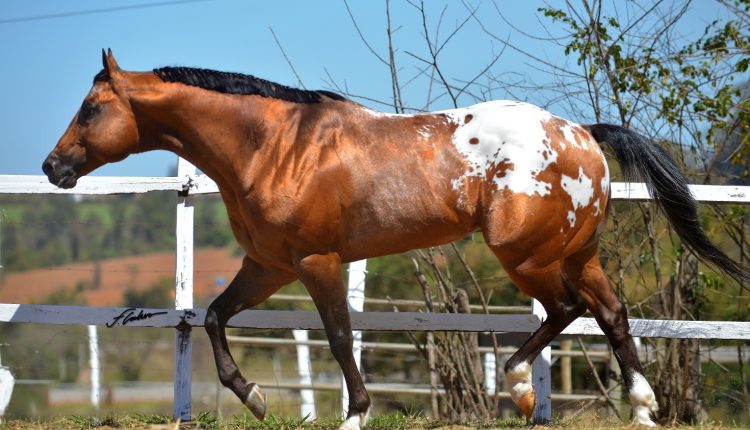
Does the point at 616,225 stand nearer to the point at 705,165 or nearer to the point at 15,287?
the point at 705,165

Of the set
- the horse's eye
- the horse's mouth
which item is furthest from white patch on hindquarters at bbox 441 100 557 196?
the horse's mouth

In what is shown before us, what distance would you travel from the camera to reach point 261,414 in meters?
4.95

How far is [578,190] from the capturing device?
4770mm

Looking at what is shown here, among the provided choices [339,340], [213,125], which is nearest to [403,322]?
Answer: [339,340]

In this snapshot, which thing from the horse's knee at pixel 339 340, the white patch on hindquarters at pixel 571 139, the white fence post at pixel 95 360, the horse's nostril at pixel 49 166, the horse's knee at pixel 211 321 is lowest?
the white fence post at pixel 95 360

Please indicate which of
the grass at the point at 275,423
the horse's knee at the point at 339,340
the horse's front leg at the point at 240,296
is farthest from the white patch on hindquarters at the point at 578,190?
the horse's front leg at the point at 240,296

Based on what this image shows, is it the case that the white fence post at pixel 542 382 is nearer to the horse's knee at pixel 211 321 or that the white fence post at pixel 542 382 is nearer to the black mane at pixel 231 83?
the black mane at pixel 231 83

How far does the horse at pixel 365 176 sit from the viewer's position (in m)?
4.70

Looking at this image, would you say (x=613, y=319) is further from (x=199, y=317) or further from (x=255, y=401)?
(x=199, y=317)

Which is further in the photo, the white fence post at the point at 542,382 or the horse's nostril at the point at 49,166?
the white fence post at the point at 542,382

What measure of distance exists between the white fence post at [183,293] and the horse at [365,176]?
57 cm

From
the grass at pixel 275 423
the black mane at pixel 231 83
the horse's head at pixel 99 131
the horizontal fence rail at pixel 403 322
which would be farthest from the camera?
the horizontal fence rail at pixel 403 322

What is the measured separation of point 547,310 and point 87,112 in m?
2.83

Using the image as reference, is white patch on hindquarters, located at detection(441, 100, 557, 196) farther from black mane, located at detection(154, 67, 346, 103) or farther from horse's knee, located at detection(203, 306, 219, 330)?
horse's knee, located at detection(203, 306, 219, 330)
